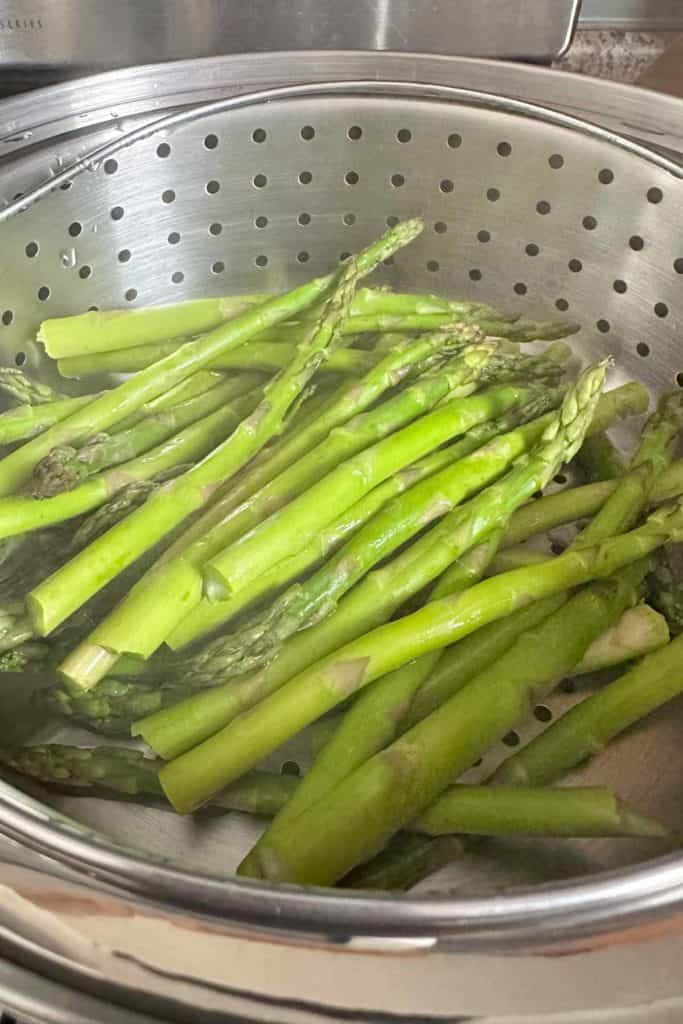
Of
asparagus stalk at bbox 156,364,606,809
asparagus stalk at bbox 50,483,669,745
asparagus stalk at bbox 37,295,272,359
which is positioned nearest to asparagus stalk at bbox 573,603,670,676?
asparagus stalk at bbox 50,483,669,745

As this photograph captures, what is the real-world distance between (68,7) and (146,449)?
0.65 m

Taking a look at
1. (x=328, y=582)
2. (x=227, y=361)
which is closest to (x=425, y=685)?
(x=328, y=582)

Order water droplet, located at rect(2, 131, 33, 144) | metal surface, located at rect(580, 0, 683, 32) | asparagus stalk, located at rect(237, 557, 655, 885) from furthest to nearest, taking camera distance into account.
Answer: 1. metal surface, located at rect(580, 0, 683, 32)
2. water droplet, located at rect(2, 131, 33, 144)
3. asparagus stalk, located at rect(237, 557, 655, 885)

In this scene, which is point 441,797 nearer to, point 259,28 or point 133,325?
point 133,325

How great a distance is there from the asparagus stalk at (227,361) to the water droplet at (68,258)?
0.12 m

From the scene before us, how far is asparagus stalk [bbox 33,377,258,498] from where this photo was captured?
0.94 metres

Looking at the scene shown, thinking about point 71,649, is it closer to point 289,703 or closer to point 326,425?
point 289,703

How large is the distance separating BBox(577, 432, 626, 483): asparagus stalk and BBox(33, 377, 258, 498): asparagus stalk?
45 cm

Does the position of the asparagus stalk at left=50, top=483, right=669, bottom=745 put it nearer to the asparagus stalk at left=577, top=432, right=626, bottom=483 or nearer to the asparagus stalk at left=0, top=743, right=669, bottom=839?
the asparagus stalk at left=0, top=743, right=669, bottom=839

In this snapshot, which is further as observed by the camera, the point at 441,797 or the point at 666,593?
the point at 666,593

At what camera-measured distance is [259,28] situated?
4.13ft

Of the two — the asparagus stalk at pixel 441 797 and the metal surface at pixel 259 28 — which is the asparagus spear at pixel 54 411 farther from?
the metal surface at pixel 259 28

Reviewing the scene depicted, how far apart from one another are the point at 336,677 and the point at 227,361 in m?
0.49

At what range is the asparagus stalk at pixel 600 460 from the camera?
1130 mm
